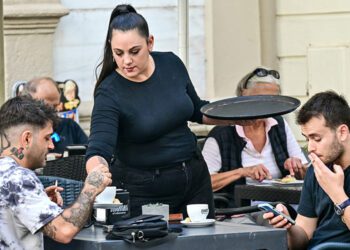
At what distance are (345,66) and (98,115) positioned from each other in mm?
4386

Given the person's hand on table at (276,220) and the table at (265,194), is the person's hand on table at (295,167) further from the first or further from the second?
the person's hand on table at (276,220)

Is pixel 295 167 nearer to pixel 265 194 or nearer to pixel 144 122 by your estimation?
pixel 265 194

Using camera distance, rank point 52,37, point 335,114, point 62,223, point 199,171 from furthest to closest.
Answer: point 52,37 → point 199,171 → point 335,114 → point 62,223

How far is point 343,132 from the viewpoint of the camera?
5.14m

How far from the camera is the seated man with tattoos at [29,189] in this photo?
179 inches

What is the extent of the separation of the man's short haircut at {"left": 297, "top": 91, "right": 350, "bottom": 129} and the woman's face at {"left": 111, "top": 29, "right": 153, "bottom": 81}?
2.52 ft

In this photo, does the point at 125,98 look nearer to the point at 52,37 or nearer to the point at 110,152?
the point at 110,152

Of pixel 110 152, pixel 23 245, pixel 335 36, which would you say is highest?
pixel 335 36

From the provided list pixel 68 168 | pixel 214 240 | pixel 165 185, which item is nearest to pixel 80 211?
pixel 214 240

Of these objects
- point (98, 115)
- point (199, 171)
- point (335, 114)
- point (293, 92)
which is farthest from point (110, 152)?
point (293, 92)

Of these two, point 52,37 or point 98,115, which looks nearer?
point 98,115

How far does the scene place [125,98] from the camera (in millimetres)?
5387

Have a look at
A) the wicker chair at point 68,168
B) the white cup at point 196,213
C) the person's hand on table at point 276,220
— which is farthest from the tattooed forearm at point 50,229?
the wicker chair at point 68,168

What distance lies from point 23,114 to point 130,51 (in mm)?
780
